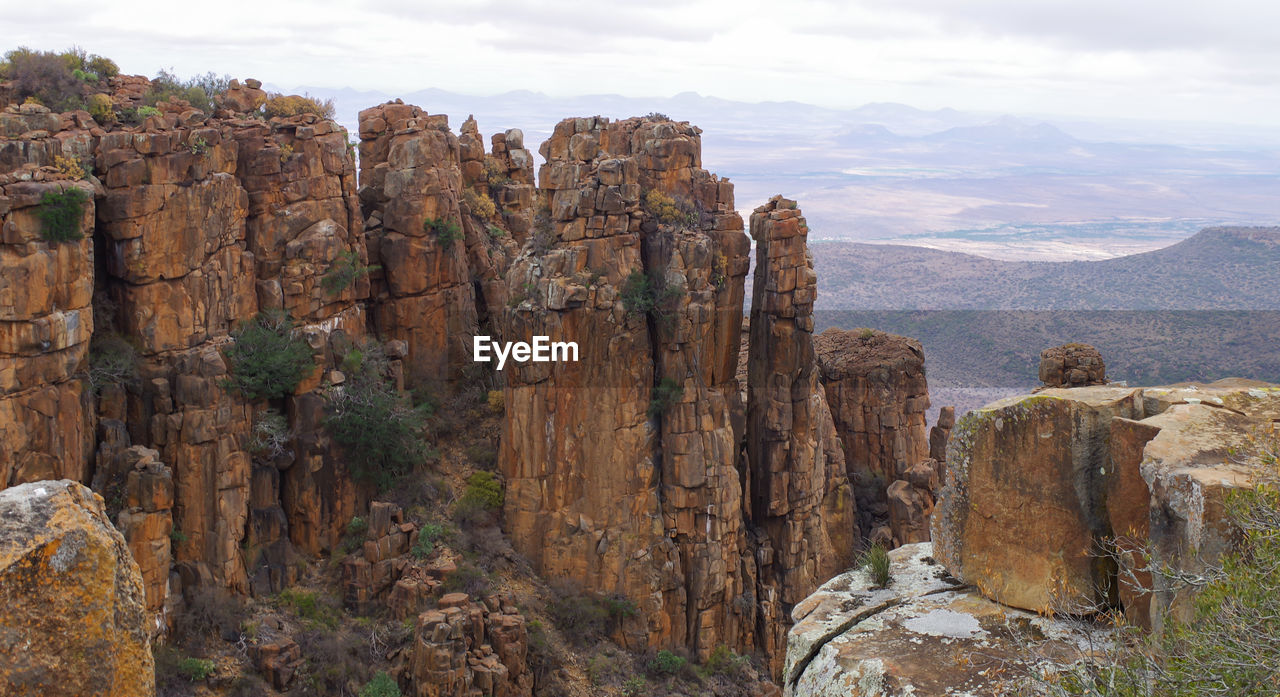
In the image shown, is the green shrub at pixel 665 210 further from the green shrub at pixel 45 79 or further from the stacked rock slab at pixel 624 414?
the green shrub at pixel 45 79

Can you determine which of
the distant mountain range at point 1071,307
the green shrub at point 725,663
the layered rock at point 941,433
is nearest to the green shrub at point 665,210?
the green shrub at point 725,663

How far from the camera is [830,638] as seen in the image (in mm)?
11281

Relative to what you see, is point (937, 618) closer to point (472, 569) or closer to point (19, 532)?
point (19, 532)

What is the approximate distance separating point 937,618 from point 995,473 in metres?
1.60

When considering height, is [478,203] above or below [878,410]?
above

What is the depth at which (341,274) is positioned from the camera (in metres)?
36.2

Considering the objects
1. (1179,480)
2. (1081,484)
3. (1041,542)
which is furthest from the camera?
(1041,542)

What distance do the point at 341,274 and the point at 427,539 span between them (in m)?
8.75

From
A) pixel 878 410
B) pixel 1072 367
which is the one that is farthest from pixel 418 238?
pixel 1072 367

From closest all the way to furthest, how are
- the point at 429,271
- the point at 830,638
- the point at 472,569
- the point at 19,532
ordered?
1. the point at 19,532
2. the point at 830,638
3. the point at 472,569
4. the point at 429,271

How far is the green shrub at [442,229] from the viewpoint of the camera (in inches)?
1529

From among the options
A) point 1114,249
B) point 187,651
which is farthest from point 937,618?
point 1114,249

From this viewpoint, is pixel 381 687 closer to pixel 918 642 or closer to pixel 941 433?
pixel 918 642

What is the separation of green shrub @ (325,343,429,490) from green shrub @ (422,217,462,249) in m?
4.73
